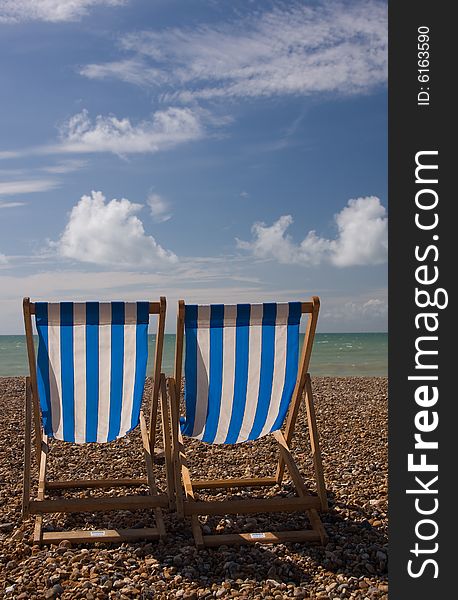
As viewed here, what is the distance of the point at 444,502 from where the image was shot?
357 cm

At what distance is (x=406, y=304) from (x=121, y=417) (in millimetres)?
1958

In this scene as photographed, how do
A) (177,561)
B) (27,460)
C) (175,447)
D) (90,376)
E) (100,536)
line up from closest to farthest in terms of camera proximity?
(177,561) < (100,536) < (27,460) < (175,447) < (90,376)

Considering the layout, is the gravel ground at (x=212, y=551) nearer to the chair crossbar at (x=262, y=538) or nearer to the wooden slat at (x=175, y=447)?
the chair crossbar at (x=262, y=538)

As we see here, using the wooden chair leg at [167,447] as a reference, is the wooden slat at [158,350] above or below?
above

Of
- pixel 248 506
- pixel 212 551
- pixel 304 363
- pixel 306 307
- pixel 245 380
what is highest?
pixel 306 307

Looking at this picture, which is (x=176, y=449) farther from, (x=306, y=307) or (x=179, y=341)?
(x=306, y=307)

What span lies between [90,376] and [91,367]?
0.20 feet

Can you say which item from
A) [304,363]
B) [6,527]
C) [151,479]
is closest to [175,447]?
[151,479]

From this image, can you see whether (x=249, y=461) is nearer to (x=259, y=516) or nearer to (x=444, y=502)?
(x=259, y=516)

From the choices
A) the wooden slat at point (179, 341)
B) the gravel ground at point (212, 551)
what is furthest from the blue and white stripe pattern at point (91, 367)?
the gravel ground at point (212, 551)

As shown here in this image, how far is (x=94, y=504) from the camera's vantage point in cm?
411

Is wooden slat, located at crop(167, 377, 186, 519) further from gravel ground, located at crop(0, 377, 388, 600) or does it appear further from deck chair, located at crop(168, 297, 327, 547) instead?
gravel ground, located at crop(0, 377, 388, 600)

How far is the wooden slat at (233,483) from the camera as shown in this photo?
4754mm

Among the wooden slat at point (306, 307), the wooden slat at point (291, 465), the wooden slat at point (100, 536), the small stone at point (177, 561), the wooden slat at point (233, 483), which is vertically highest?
the wooden slat at point (306, 307)
